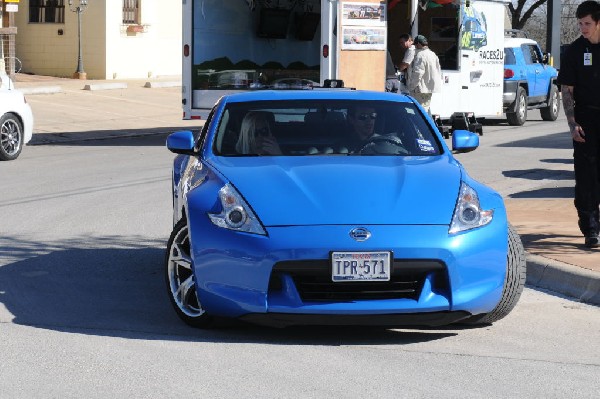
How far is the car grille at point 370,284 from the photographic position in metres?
7.17

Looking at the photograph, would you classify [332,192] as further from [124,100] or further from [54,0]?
[54,0]

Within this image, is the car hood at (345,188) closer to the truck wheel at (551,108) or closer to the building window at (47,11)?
the truck wheel at (551,108)

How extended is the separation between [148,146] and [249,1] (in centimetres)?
342

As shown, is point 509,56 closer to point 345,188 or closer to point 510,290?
point 510,290

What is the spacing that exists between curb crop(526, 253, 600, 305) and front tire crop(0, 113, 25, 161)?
1072 cm

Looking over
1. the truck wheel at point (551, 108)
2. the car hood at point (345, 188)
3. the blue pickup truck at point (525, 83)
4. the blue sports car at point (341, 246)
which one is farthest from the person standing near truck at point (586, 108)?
the truck wheel at point (551, 108)

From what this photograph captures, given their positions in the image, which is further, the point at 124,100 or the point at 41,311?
the point at 124,100

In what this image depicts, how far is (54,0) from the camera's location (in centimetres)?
4112

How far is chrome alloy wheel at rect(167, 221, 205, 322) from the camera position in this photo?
25.2ft

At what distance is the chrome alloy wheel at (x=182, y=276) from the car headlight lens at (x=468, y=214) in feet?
4.93

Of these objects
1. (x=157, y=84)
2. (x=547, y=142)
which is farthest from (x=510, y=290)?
(x=157, y=84)

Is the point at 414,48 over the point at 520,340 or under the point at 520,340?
over

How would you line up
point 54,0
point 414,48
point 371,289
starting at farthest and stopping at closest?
point 54,0
point 414,48
point 371,289

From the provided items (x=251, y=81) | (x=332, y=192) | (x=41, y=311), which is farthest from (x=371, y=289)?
(x=251, y=81)
